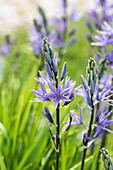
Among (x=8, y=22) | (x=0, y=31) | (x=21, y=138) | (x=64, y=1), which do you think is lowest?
(x=21, y=138)

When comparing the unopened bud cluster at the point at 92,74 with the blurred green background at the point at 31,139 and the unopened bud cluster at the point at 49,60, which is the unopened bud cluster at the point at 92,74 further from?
the blurred green background at the point at 31,139

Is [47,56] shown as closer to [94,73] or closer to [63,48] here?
[94,73]

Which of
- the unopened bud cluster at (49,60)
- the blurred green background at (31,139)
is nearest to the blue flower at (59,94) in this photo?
the unopened bud cluster at (49,60)

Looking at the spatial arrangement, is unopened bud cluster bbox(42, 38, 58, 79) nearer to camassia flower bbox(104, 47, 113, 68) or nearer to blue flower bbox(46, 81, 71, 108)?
blue flower bbox(46, 81, 71, 108)

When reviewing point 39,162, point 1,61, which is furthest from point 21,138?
point 1,61

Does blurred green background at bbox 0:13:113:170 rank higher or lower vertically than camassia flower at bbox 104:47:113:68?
lower

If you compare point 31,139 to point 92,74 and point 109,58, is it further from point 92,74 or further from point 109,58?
point 92,74

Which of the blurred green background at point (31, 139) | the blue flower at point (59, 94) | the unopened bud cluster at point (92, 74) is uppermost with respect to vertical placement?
the unopened bud cluster at point (92, 74)

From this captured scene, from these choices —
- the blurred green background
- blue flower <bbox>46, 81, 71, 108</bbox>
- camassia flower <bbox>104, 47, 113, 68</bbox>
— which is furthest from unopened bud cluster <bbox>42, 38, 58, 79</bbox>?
camassia flower <bbox>104, 47, 113, 68</bbox>

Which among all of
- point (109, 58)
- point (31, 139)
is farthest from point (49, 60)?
point (31, 139)

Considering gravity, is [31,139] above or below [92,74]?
below

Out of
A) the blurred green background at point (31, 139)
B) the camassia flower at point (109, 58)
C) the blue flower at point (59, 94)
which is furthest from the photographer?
the blurred green background at point (31, 139)
